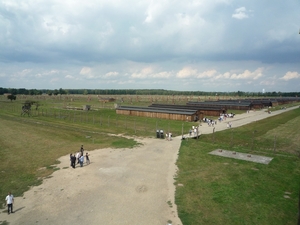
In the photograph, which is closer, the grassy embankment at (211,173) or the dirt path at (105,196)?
the dirt path at (105,196)

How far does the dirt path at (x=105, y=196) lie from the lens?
1509cm

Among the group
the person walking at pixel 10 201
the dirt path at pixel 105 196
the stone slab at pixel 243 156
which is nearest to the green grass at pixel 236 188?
the stone slab at pixel 243 156

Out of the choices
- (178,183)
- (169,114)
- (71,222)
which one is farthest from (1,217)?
(169,114)

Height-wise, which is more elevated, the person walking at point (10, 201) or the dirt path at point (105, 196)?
the person walking at point (10, 201)

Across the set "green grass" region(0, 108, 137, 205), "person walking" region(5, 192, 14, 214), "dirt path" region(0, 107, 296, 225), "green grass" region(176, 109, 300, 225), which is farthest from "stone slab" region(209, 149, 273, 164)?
"person walking" region(5, 192, 14, 214)

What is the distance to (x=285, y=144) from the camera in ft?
119

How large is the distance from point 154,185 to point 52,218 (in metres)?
8.74

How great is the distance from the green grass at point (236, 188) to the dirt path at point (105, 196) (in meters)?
1.42

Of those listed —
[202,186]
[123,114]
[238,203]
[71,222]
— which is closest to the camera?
[71,222]

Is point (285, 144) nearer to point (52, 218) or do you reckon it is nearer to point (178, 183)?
point (178, 183)

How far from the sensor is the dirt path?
15.1 m

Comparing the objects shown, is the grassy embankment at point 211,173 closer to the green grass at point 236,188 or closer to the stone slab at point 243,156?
the green grass at point 236,188

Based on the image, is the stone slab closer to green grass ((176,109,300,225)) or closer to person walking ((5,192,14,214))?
green grass ((176,109,300,225))

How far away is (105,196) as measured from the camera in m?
→ 18.1
